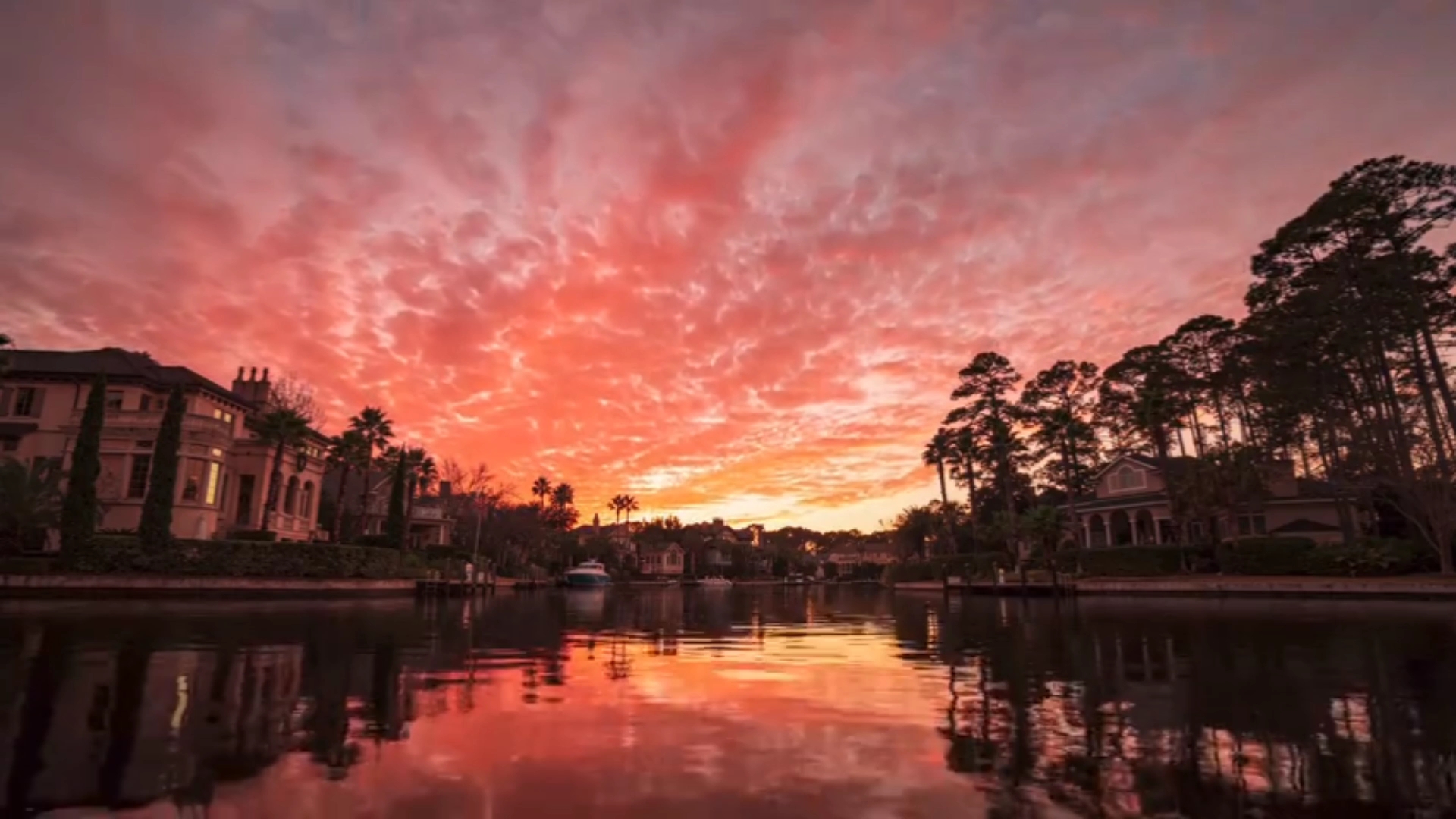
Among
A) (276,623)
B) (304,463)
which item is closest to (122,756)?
(276,623)

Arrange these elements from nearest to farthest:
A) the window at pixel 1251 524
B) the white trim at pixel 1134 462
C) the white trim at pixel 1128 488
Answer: the window at pixel 1251 524 → the white trim at pixel 1134 462 → the white trim at pixel 1128 488

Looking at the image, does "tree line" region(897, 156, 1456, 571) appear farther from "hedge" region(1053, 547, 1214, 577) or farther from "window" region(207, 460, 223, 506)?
"window" region(207, 460, 223, 506)

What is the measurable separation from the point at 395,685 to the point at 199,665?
4.47 metres

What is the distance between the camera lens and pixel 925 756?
7.61 m

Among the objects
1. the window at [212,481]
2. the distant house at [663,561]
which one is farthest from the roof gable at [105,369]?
the distant house at [663,561]

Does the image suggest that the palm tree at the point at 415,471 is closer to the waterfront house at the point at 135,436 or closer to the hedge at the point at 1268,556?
the waterfront house at the point at 135,436

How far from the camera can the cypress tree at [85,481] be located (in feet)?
121

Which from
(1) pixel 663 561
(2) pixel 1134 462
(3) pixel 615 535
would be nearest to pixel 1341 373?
(2) pixel 1134 462

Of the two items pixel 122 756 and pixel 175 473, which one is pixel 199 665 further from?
pixel 175 473

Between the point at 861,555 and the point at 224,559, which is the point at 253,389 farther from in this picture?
the point at 861,555

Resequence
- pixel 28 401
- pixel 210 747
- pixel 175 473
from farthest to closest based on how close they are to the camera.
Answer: pixel 28 401
pixel 175 473
pixel 210 747

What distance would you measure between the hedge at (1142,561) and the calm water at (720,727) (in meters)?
34.3

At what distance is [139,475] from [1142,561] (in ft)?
210

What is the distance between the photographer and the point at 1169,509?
5853cm
